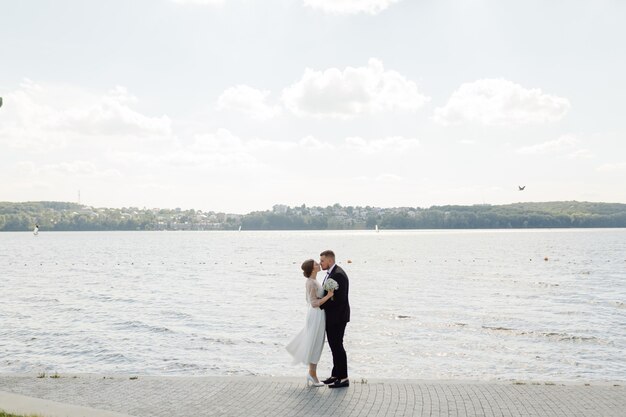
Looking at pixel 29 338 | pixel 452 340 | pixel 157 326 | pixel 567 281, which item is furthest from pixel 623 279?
pixel 29 338

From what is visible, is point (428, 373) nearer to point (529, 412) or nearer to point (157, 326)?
point (529, 412)

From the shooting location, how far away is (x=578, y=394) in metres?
11.5

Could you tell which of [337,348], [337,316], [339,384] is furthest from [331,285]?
[339,384]

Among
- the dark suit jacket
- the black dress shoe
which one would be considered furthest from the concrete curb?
the dark suit jacket

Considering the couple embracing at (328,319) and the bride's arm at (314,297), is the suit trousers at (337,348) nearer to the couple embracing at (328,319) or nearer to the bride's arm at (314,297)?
the couple embracing at (328,319)

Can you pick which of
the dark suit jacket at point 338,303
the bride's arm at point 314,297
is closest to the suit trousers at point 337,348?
the dark suit jacket at point 338,303

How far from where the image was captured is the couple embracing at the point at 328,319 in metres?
12.3

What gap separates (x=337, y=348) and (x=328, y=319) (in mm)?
586

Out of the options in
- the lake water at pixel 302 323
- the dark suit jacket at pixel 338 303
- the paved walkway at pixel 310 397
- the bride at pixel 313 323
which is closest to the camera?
the paved walkway at pixel 310 397

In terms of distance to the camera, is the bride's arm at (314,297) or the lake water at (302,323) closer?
the bride's arm at (314,297)

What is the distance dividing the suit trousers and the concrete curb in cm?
414

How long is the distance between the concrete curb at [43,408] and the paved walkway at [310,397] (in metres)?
0.29

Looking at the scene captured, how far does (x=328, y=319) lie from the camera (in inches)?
493

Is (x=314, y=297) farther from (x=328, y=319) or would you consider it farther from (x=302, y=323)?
(x=302, y=323)
